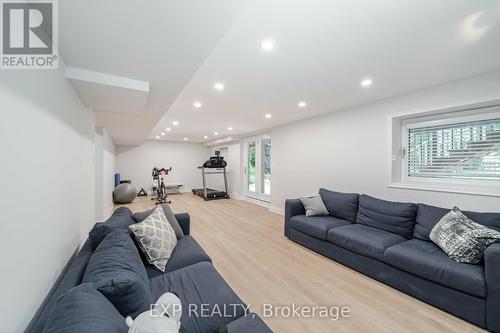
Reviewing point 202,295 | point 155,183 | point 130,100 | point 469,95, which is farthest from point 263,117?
point 155,183

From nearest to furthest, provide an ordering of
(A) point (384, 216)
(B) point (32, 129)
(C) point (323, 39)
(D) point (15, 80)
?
(D) point (15, 80) → (B) point (32, 129) → (C) point (323, 39) → (A) point (384, 216)

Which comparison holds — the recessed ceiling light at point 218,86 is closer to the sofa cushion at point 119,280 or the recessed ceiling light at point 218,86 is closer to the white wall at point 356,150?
the sofa cushion at point 119,280

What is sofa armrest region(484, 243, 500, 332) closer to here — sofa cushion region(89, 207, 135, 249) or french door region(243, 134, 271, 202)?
sofa cushion region(89, 207, 135, 249)

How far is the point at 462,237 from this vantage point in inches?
77.7

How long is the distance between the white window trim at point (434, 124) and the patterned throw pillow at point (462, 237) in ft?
1.67

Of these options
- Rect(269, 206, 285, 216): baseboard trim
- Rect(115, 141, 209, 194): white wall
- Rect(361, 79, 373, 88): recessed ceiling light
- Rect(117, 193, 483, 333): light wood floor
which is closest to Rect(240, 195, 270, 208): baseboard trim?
Rect(269, 206, 285, 216): baseboard trim

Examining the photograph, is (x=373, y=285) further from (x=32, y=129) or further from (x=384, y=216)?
(x=32, y=129)

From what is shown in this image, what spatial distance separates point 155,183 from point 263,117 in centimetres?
632

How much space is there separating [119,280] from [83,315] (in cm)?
30

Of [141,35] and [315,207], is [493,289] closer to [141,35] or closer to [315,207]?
[315,207]

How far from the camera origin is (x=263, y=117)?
4445 millimetres

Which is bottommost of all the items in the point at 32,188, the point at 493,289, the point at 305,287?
the point at 305,287

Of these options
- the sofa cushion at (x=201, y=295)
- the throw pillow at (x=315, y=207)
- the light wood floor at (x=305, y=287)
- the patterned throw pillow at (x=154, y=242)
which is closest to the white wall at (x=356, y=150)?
the throw pillow at (x=315, y=207)

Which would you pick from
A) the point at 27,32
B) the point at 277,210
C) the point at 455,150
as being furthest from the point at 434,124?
the point at 27,32
